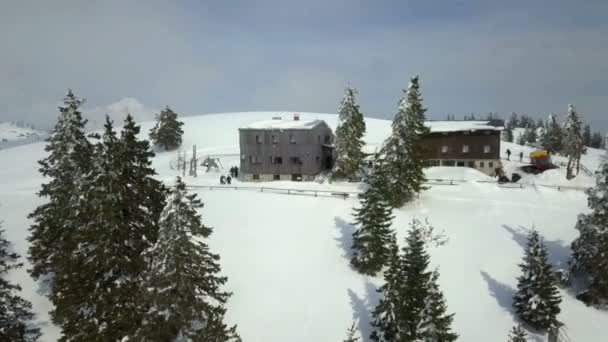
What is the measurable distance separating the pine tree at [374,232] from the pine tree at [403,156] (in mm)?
8579

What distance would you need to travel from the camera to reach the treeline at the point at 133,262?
12773mm

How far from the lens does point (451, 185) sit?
46781 mm

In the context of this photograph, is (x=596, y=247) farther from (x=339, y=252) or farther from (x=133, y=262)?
(x=133, y=262)

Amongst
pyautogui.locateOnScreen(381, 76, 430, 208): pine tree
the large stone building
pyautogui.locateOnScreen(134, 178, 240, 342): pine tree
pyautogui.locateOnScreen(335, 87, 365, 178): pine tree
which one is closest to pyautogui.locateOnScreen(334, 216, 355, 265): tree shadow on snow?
pyautogui.locateOnScreen(381, 76, 430, 208): pine tree

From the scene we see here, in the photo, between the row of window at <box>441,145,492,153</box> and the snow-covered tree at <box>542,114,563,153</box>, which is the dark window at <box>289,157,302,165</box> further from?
the snow-covered tree at <box>542,114,563,153</box>

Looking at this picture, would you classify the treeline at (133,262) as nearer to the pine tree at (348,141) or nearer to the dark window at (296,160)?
the pine tree at (348,141)

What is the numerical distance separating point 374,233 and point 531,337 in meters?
12.5

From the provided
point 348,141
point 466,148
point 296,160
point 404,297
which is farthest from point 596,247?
point 296,160

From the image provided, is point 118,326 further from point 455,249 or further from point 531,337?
point 455,249

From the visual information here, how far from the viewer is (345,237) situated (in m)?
34.4

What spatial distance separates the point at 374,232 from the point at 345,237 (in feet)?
18.0

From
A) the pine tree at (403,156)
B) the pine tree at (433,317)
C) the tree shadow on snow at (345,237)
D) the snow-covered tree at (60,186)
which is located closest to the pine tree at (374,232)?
the tree shadow on snow at (345,237)

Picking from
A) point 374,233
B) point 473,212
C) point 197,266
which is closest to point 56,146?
point 197,266

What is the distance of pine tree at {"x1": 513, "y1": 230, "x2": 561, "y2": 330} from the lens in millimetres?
25172
